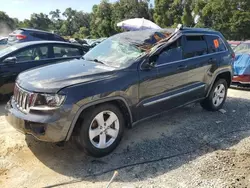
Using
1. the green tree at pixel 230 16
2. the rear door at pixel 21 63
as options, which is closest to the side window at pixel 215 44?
the rear door at pixel 21 63

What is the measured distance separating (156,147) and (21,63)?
395 cm

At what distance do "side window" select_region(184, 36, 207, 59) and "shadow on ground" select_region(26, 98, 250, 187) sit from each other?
4.26ft

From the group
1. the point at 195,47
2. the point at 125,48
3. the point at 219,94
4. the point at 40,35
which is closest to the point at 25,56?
the point at 125,48

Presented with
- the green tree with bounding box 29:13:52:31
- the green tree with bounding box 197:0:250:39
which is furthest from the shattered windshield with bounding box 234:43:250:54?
the green tree with bounding box 29:13:52:31

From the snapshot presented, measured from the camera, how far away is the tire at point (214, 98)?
5605 mm

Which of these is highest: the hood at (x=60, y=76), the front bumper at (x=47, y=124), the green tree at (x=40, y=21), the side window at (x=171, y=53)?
the side window at (x=171, y=53)

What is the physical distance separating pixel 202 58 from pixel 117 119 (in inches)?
91.1

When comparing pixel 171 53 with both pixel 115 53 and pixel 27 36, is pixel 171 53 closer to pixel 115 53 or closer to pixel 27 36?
pixel 115 53

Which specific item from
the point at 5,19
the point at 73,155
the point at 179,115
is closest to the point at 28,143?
the point at 73,155

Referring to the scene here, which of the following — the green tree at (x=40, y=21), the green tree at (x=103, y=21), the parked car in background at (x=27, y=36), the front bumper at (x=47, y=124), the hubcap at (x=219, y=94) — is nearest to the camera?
the front bumper at (x=47, y=124)

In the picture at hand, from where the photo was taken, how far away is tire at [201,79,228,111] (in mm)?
5605

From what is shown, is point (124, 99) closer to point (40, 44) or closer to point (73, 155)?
point (73, 155)

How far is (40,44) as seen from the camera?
6684mm

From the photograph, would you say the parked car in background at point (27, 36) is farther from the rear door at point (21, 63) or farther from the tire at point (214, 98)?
the tire at point (214, 98)
